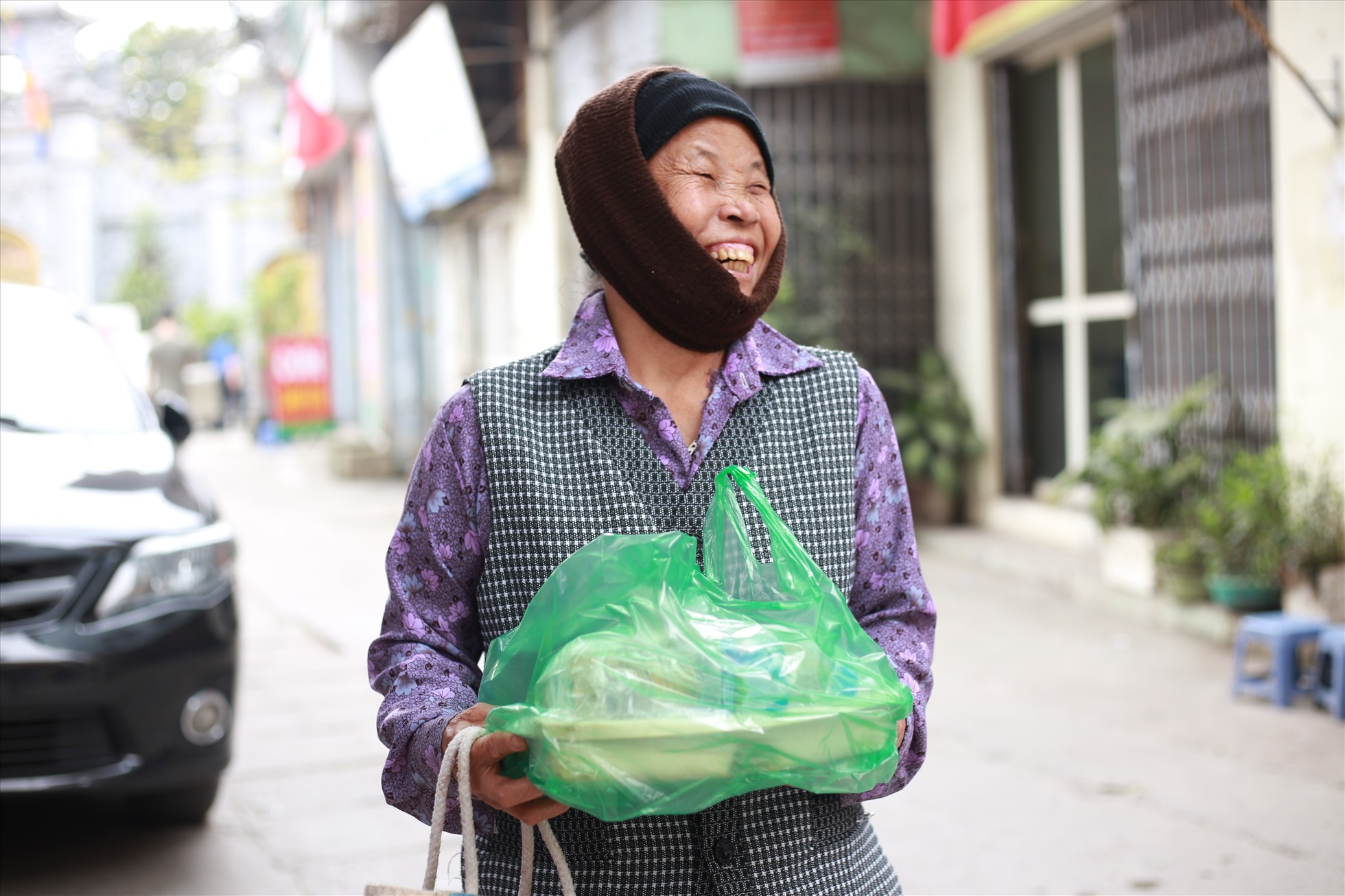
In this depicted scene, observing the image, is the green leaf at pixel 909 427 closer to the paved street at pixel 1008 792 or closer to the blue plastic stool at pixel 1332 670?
the paved street at pixel 1008 792

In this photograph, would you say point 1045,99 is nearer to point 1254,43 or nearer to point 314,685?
point 1254,43

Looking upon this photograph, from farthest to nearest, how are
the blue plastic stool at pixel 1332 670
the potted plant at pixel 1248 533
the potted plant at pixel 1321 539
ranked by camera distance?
the potted plant at pixel 1248 533 → the potted plant at pixel 1321 539 → the blue plastic stool at pixel 1332 670

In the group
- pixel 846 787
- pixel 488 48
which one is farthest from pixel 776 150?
pixel 846 787

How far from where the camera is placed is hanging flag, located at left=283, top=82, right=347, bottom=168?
55.5 ft

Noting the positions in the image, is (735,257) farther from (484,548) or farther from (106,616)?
(106,616)

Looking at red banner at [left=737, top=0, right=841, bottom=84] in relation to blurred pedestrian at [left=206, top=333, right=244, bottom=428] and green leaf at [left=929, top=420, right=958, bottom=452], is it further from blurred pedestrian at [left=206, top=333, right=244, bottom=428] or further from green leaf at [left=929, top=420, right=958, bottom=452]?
blurred pedestrian at [left=206, top=333, right=244, bottom=428]

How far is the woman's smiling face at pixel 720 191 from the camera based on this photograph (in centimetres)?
172

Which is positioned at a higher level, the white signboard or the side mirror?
the white signboard

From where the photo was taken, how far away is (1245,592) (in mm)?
5938

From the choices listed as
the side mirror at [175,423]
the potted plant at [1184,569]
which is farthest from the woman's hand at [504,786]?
the potted plant at [1184,569]

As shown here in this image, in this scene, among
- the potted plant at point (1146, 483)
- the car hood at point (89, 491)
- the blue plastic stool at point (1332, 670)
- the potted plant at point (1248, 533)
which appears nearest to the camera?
the car hood at point (89, 491)

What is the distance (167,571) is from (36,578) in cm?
34

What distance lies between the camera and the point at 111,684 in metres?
3.66

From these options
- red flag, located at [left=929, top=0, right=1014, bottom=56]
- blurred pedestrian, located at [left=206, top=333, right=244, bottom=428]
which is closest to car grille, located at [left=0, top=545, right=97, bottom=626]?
red flag, located at [left=929, top=0, right=1014, bottom=56]
